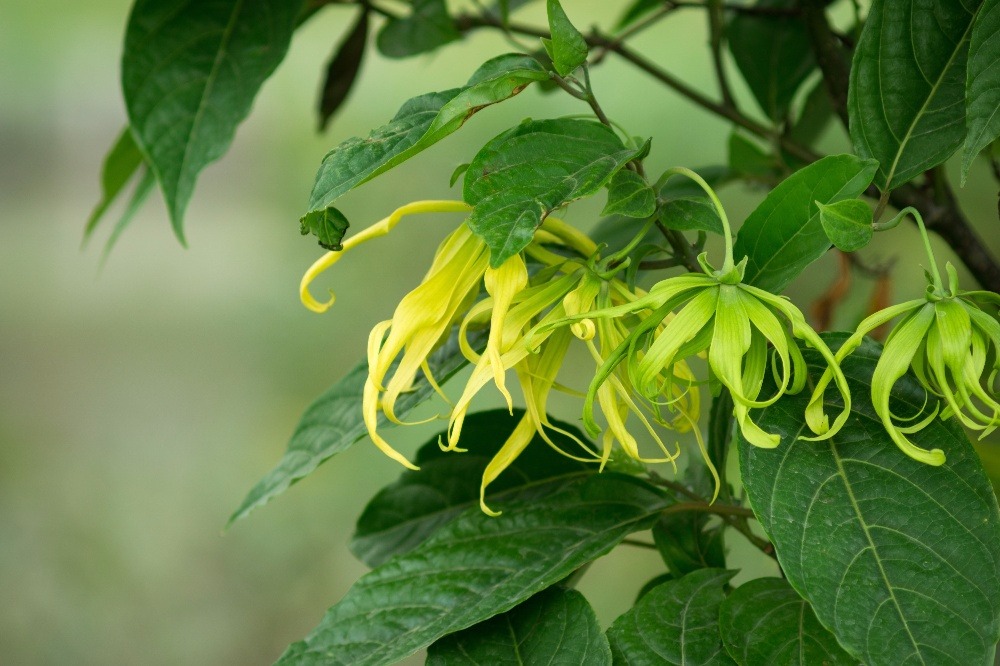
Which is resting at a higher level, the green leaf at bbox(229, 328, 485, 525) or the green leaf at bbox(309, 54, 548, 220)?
the green leaf at bbox(309, 54, 548, 220)

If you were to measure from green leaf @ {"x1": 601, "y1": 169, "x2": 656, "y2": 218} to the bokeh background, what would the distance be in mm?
1072

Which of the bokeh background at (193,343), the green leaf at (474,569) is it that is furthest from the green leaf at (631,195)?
the bokeh background at (193,343)

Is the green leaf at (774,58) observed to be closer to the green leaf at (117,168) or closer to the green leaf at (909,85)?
the green leaf at (909,85)

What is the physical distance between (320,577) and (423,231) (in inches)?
24.0

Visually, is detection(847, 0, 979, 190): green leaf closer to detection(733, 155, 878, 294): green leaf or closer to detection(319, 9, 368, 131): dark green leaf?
detection(733, 155, 878, 294): green leaf

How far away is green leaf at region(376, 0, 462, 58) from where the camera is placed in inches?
23.0

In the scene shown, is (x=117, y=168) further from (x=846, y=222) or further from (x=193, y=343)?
(x=193, y=343)

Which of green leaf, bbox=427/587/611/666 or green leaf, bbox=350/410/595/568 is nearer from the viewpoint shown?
green leaf, bbox=427/587/611/666

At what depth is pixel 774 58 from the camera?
2.08 feet

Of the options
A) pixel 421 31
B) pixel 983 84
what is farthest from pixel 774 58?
pixel 983 84

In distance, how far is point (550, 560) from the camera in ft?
1.27

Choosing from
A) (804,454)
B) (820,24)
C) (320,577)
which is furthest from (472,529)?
(320,577)

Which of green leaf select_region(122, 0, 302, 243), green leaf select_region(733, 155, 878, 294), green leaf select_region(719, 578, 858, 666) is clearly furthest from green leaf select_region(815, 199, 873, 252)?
green leaf select_region(122, 0, 302, 243)

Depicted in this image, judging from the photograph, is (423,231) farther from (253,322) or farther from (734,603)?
(734,603)
